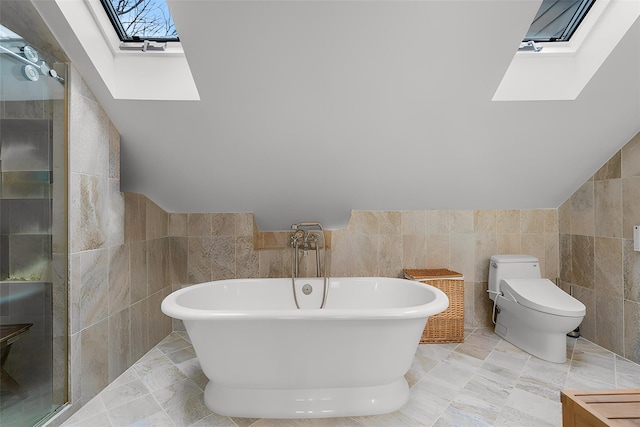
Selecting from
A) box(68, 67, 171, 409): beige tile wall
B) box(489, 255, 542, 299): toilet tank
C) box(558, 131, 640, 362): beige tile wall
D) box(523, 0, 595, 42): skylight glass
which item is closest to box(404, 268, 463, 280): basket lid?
box(489, 255, 542, 299): toilet tank

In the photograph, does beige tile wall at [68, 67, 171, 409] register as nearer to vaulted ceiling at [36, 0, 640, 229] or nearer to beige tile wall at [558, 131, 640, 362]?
vaulted ceiling at [36, 0, 640, 229]

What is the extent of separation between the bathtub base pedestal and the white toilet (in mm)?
1297

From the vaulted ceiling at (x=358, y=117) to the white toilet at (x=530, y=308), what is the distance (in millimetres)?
588

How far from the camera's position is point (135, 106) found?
1999 millimetres

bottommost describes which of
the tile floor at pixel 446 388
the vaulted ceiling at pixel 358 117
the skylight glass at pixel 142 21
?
the tile floor at pixel 446 388

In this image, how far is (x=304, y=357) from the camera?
5.55 ft

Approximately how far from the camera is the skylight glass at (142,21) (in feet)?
6.18

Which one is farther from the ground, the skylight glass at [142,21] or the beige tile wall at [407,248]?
the skylight glass at [142,21]

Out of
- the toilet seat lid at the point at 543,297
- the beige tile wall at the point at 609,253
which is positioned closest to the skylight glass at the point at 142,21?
the toilet seat lid at the point at 543,297

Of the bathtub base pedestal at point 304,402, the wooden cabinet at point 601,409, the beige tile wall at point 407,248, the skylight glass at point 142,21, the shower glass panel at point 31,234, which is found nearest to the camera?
the wooden cabinet at point 601,409

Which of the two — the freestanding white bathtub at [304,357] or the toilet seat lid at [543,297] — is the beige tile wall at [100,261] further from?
the toilet seat lid at [543,297]

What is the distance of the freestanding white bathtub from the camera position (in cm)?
163

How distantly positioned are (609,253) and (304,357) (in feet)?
7.97

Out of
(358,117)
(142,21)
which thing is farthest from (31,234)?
(358,117)
